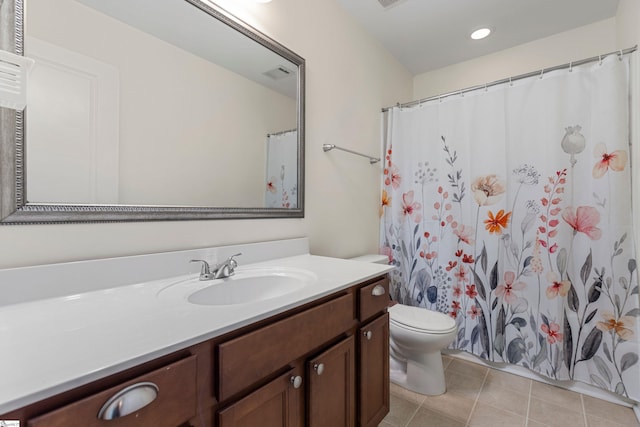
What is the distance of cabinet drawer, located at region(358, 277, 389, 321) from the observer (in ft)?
3.76

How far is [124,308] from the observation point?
751mm

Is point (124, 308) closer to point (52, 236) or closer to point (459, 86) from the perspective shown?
point (52, 236)

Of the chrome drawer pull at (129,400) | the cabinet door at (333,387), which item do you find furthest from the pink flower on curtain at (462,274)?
the chrome drawer pull at (129,400)

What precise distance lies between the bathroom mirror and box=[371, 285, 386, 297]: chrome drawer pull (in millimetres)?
614

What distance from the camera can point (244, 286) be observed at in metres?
1.15

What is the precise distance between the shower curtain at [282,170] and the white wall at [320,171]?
0.11 m

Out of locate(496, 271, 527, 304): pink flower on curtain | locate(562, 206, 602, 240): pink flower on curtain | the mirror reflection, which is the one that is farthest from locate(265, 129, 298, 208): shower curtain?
locate(562, 206, 602, 240): pink flower on curtain

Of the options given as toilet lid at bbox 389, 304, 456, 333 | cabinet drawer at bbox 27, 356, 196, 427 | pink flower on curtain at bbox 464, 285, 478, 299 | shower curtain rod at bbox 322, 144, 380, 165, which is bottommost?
toilet lid at bbox 389, 304, 456, 333

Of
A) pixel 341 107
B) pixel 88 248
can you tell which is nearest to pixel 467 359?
pixel 341 107

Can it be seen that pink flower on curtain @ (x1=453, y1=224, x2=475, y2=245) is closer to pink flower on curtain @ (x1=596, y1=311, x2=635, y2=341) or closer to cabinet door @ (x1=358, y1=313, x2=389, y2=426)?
pink flower on curtain @ (x1=596, y1=311, x2=635, y2=341)

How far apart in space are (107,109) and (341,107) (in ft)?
4.46

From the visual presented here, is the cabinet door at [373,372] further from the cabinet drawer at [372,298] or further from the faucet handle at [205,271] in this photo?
the faucet handle at [205,271]

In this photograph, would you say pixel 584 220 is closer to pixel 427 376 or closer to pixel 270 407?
pixel 427 376

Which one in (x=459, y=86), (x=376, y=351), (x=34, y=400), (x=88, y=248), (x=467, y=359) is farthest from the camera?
(x=459, y=86)
